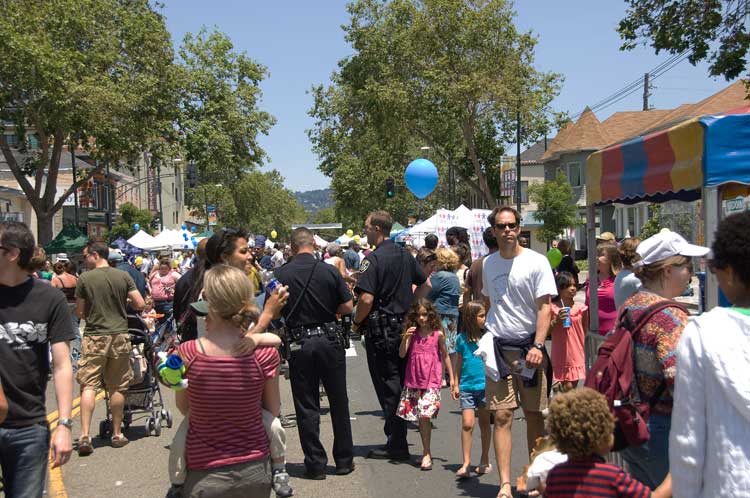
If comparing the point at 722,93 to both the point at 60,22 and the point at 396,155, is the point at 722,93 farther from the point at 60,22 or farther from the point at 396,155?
the point at 60,22

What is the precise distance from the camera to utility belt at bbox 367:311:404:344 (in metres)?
7.53

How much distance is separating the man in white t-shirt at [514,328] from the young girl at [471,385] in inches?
28.2

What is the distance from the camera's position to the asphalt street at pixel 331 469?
6656 millimetres

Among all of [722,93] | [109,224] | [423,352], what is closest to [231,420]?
[423,352]

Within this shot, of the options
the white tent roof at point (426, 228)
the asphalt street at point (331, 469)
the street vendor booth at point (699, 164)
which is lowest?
the asphalt street at point (331, 469)

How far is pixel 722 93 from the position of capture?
137 ft

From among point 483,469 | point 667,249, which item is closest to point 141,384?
point 483,469

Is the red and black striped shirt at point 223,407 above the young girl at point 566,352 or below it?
above

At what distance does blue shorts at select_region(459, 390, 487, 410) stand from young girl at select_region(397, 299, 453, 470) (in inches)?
12.3

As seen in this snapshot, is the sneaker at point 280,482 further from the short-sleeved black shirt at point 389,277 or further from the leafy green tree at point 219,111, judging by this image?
the leafy green tree at point 219,111

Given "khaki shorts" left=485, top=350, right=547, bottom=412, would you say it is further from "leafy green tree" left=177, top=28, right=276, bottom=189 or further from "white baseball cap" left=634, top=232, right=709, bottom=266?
"leafy green tree" left=177, top=28, right=276, bottom=189

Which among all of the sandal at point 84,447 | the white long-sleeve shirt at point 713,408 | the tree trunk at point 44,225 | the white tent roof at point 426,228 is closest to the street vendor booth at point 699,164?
the white long-sleeve shirt at point 713,408

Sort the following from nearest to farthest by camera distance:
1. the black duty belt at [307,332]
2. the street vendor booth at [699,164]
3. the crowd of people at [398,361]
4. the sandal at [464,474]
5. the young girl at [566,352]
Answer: the crowd of people at [398,361]
the street vendor booth at [699,164]
the sandal at [464,474]
the black duty belt at [307,332]
the young girl at [566,352]

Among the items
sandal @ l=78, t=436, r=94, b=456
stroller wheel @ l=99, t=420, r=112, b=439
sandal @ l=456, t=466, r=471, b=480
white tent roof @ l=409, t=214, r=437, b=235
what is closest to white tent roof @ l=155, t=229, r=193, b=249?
white tent roof @ l=409, t=214, r=437, b=235
